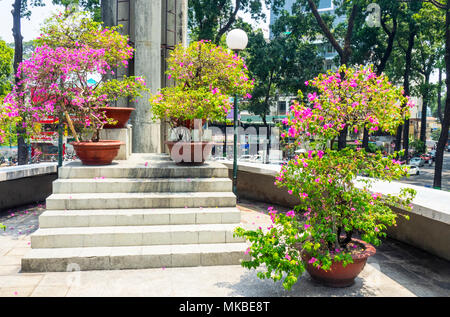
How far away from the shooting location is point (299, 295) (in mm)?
4621

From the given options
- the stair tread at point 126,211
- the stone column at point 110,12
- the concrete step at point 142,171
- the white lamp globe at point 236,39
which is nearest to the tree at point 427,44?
the white lamp globe at point 236,39

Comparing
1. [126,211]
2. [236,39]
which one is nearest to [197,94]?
[236,39]

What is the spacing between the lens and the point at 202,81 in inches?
336

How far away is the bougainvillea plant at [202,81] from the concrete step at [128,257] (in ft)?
10.5

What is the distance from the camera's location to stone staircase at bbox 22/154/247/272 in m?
5.52

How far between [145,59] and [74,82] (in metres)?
4.85

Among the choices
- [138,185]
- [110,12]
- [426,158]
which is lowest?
[426,158]

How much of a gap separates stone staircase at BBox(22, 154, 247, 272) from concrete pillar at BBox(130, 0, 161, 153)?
5.01 m

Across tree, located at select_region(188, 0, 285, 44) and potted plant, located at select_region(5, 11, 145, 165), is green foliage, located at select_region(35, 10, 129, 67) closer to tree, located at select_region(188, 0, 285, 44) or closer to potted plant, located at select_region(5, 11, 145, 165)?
potted plant, located at select_region(5, 11, 145, 165)

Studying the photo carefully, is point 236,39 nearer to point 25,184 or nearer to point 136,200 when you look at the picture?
point 136,200

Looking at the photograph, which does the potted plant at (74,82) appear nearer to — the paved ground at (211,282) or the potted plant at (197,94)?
the potted plant at (197,94)

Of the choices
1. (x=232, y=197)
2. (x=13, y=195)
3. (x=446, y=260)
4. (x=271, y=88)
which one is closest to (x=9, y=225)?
(x=13, y=195)

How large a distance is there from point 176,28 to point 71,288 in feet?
38.2

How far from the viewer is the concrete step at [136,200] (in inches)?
252
